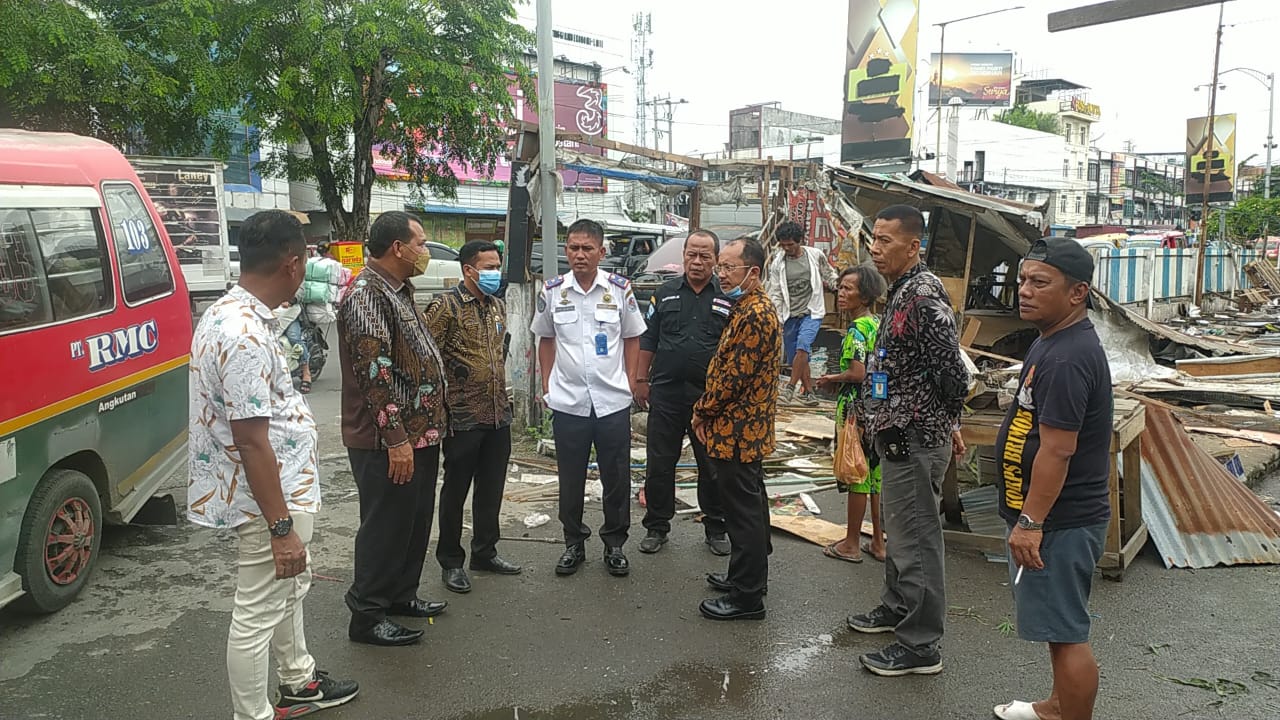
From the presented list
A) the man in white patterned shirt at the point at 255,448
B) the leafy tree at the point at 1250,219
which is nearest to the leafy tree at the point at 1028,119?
the leafy tree at the point at 1250,219

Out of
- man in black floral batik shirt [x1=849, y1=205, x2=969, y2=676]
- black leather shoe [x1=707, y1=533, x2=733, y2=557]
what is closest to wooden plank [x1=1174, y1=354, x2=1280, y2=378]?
black leather shoe [x1=707, y1=533, x2=733, y2=557]

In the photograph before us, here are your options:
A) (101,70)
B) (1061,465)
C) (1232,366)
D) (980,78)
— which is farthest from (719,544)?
(980,78)

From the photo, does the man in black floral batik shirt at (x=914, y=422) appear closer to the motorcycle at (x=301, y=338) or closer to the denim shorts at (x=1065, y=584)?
the denim shorts at (x=1065, y=584)

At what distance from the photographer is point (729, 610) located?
13.5 feet

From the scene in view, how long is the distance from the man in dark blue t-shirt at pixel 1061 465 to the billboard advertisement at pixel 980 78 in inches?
2778

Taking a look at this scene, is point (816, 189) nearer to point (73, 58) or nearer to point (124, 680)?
point (124, 680)

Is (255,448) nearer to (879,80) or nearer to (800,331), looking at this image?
(800,331)

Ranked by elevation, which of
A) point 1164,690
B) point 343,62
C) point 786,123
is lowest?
point 1164,690

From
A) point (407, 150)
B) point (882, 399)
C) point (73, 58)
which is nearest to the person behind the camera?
point (882, 399)

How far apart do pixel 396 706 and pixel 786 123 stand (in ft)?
203

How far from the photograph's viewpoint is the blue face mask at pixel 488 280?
436cm

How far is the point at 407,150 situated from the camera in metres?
18.1

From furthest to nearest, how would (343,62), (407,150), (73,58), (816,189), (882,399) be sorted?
(407,150)
(343,62)
(73,58)
(816,189)
(882,399)

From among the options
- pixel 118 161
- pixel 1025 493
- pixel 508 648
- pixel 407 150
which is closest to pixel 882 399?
pixel 1025 493
